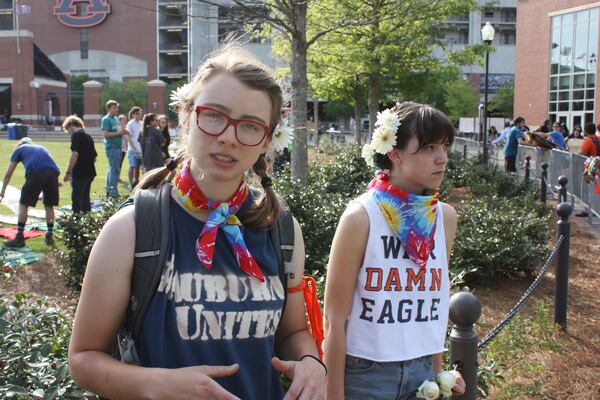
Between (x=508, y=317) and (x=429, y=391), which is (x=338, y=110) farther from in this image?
(x=429, y=391)

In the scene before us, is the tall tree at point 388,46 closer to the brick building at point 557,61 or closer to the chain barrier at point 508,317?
the chain barrier at point 508,317

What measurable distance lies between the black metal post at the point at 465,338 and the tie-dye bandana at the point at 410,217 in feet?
0.64

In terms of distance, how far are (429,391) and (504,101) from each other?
70469 millimetres

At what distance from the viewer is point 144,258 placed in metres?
1.55

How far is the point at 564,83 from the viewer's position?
46469 mm

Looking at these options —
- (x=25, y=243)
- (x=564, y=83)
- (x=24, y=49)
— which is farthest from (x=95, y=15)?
(x=25, y=243)

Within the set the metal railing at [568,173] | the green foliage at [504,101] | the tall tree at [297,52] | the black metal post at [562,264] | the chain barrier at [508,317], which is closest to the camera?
the chain barrier at [508,317]

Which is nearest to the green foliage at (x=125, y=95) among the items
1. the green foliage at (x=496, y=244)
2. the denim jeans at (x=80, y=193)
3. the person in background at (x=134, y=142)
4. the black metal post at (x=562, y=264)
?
the person in background at (x=134, y=142)

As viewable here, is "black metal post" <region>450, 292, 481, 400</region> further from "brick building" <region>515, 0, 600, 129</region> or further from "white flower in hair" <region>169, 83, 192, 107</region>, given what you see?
"brick building" <region>515, 0, 600, 129</region>

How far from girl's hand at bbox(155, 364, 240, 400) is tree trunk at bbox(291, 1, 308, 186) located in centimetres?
687

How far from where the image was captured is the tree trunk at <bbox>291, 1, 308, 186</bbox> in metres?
8.37

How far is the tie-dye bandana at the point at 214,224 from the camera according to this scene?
5.34 feet

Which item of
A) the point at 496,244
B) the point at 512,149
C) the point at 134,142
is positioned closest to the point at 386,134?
the point at 496,244

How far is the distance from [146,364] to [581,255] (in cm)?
807
